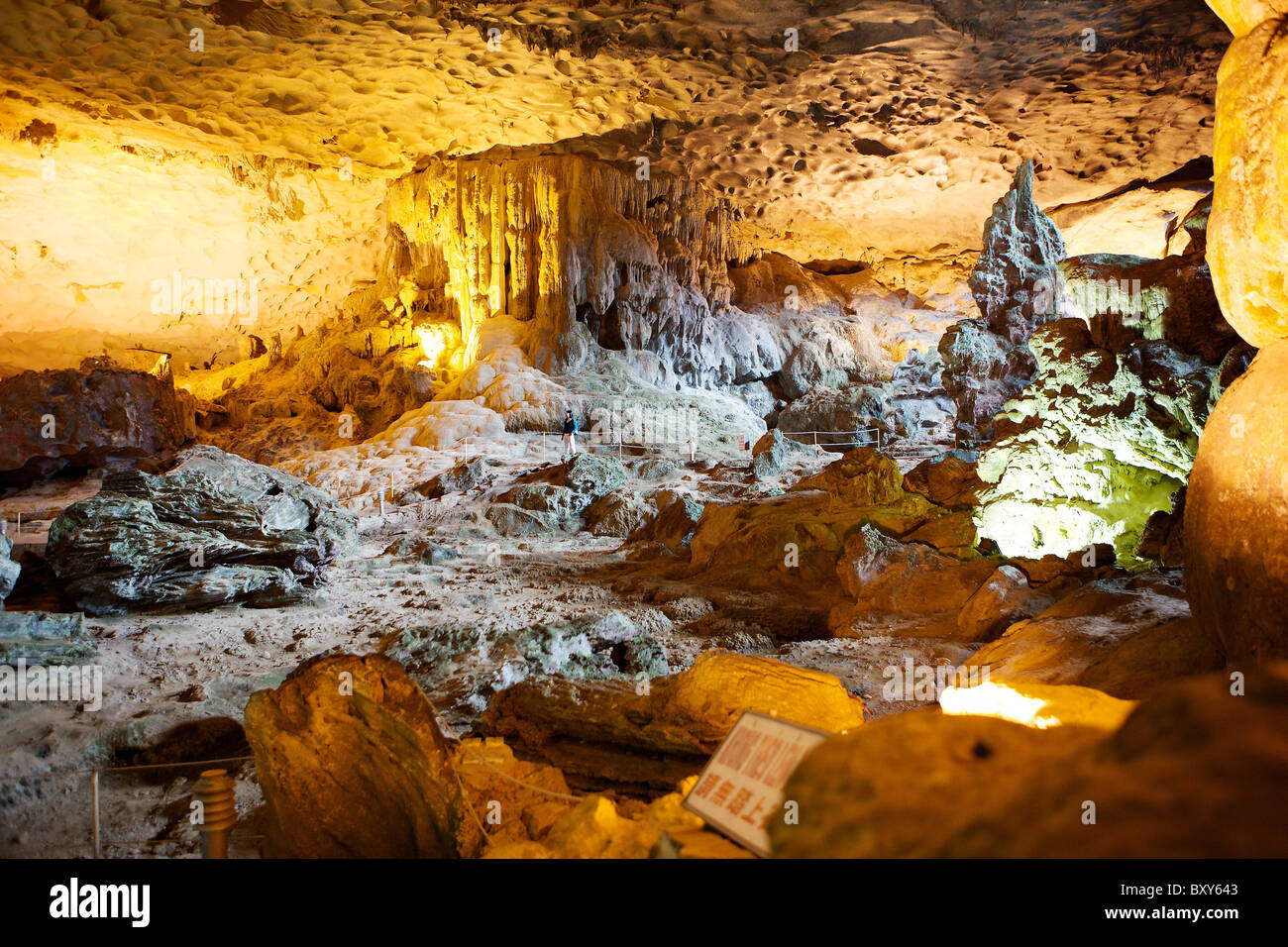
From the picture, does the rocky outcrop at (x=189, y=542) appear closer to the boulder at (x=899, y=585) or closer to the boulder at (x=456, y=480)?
the boulder at (x=456, y=480)

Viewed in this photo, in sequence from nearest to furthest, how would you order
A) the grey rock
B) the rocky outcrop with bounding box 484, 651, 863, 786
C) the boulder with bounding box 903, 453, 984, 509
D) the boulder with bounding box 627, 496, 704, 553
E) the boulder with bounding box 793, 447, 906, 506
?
the rocky outcrop with bounding box 484, 651, 863, 786
the grey rock
the boulder with bounding box 903, 453, 984, 509
the boulder with bounding box 793, 447, 906, 506
the boulder with bounding box 627, 496, 704, 553

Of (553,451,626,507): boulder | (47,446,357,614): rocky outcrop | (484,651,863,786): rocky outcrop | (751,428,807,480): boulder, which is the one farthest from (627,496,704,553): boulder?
(484,651,863,786): rocky outcrop

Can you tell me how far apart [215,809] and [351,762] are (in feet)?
1.86

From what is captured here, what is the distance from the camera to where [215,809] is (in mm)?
3180

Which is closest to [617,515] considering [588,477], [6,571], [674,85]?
[588,477]

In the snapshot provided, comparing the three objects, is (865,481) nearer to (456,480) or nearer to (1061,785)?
(456,480)

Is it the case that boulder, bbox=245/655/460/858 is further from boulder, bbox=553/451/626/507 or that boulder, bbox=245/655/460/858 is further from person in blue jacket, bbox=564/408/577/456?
person in blue jacket, bbox=564/408/577/456

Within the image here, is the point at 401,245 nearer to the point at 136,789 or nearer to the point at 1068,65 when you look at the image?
the point at 1068,65

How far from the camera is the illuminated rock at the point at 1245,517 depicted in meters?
3.11

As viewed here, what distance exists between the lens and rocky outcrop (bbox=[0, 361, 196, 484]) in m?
14.2

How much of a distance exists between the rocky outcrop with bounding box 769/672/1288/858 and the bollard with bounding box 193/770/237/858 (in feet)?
8.49

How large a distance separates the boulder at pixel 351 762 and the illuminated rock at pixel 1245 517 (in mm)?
3520
